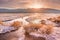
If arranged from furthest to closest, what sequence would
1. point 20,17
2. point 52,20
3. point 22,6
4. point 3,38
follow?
1. point 22,6
2. point 20,17
3. point 52,20
4. point 3,38

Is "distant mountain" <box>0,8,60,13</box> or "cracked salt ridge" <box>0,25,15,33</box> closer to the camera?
"cracked salt ridge" <box>0,25,15,33</box>

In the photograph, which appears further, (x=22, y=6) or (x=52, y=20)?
(x=22, y=6)

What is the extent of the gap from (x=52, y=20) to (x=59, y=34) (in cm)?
26

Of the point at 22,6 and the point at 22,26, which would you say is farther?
the point at 22,6

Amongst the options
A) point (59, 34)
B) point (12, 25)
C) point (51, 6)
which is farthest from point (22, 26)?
point (51, 6)

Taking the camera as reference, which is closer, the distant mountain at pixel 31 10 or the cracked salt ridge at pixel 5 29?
the cracked salt ridge at pixel 5 29

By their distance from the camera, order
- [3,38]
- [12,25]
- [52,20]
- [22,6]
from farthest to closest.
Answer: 1. [22,6]
2. [52,20]
3. [12,25]
4. [3,38]

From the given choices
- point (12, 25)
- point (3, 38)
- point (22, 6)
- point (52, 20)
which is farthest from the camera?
point (22, 6)

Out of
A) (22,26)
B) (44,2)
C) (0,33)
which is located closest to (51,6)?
(44,2)

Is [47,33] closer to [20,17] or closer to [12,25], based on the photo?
[12,25]

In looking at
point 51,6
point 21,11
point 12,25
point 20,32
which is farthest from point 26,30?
point 51,6

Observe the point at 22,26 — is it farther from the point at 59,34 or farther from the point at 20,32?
the point at 59,34

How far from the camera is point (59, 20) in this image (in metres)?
1.23

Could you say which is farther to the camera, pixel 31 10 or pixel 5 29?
pixel 31 10
